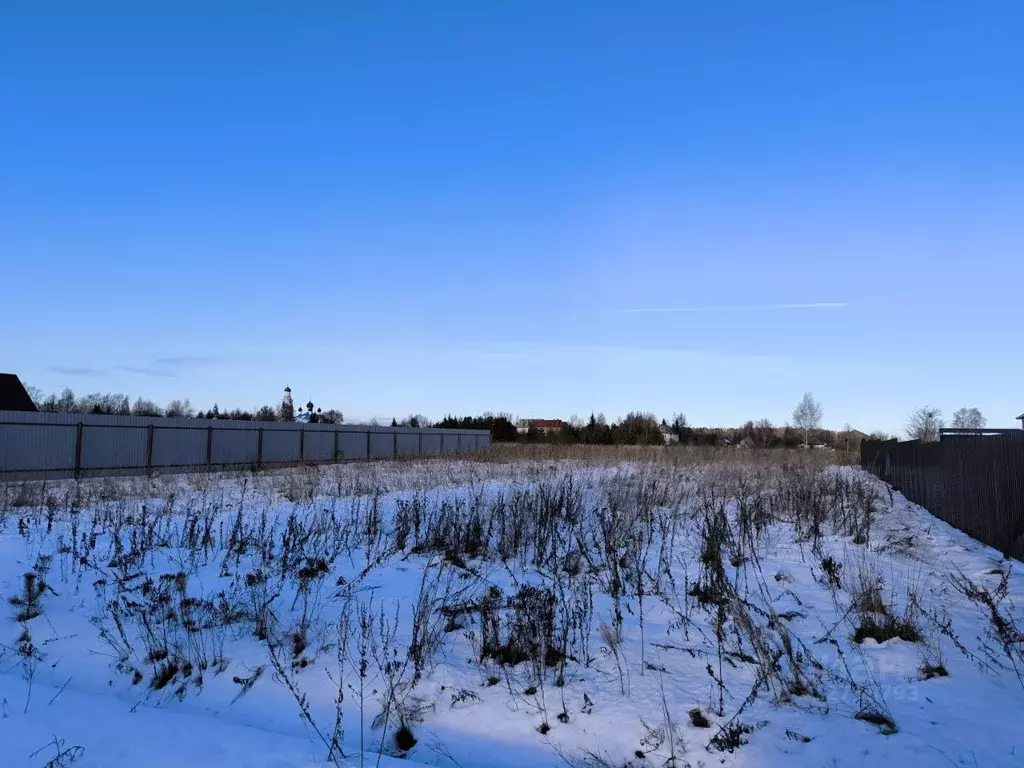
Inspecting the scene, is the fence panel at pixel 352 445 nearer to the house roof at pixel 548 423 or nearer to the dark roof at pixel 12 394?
the dark roof at pixel 12 394

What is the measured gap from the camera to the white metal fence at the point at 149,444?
20.5 m

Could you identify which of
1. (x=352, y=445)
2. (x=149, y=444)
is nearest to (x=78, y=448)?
(x=149, y=444)

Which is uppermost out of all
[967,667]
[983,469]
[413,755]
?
[983,469]

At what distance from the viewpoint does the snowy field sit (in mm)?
3631

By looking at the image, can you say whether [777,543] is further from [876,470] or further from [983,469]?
[876,470]

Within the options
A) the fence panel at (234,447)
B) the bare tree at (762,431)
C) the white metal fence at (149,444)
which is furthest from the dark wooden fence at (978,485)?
the bare tree at (762,431)

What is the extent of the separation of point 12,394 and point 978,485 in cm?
4096

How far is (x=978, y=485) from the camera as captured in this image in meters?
10.1

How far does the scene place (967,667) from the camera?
443 centimetres

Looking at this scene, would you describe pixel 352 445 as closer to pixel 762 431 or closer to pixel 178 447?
pixel 178 447

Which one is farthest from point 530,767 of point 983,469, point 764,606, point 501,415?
point 501,415

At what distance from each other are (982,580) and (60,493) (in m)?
15.7

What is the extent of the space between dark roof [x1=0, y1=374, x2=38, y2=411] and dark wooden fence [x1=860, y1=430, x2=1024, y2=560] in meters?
38.7

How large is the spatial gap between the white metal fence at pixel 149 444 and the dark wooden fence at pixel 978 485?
21.4 meters
